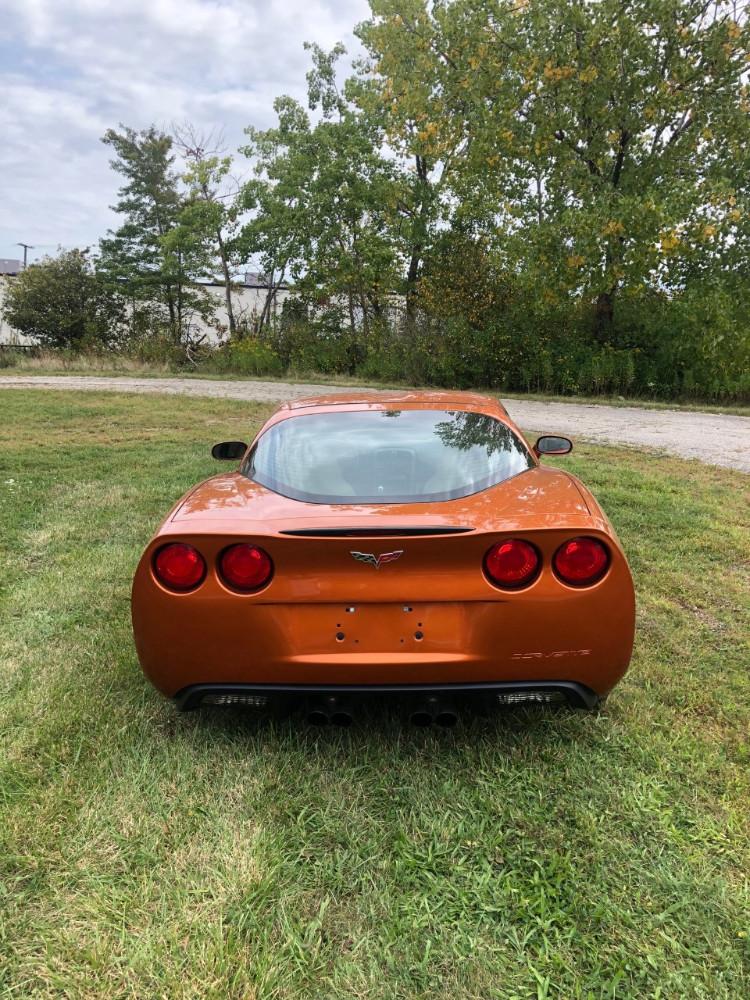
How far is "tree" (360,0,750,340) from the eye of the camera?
1380cm

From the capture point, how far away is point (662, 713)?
242 cm

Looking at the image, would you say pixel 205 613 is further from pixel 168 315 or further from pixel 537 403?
pixel 168 315

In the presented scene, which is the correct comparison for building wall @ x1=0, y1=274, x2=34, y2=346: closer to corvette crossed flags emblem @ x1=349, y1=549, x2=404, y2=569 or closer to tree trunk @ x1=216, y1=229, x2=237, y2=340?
tree trunk @ x1=216, y1=229, x2=237, y2=340

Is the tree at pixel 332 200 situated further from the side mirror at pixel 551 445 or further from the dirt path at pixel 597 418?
the side mirror at pixel 551 445

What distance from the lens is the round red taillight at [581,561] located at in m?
1.97

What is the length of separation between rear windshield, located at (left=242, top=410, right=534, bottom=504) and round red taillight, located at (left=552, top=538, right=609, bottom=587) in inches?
16.1

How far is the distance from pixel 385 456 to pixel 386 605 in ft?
2.58

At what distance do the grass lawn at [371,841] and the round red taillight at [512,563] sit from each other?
2.26ft

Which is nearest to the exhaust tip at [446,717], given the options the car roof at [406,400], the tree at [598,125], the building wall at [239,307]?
the car roof at [406,400]

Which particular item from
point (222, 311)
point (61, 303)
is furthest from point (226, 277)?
point (61, 303)

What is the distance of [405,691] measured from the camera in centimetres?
196

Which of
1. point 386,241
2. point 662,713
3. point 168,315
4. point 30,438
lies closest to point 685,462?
point 662,713

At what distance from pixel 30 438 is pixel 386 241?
17.8m

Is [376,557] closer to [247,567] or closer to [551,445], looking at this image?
[247,567]
